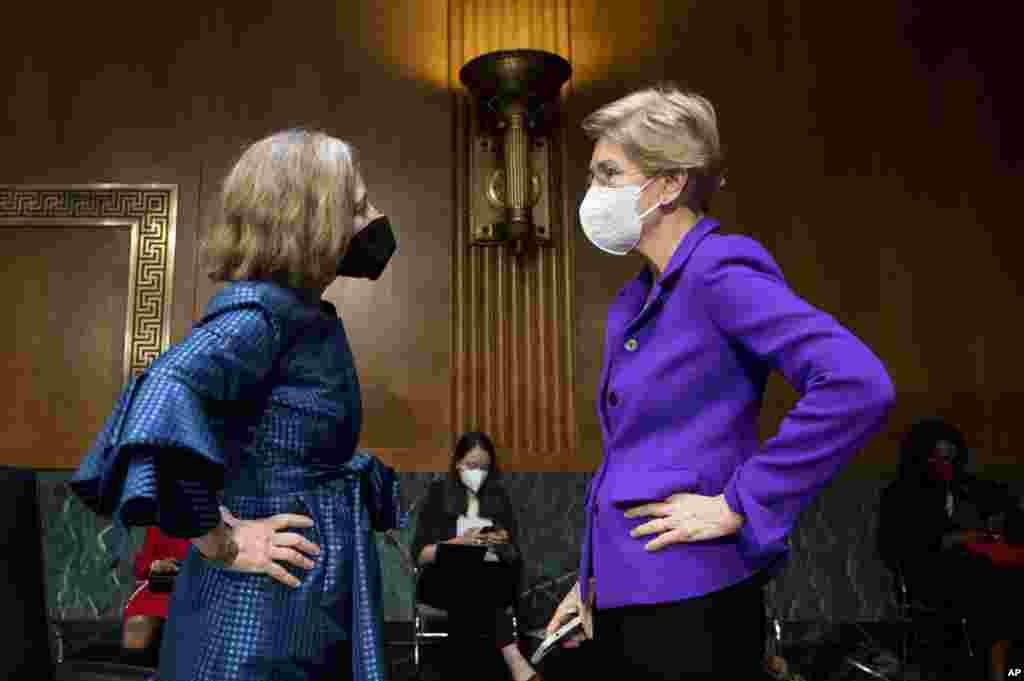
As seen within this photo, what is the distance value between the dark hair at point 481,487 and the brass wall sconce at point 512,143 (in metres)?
1.06

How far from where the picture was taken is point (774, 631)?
173 inches

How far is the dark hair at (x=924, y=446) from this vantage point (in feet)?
16.0

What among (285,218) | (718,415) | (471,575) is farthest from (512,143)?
(718,415)

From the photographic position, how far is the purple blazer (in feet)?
4.34

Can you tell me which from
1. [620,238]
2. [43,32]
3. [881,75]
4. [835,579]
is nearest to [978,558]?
[835,579]

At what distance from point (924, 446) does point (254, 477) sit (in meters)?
4.20

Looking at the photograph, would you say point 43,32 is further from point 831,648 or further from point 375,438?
point 831,648

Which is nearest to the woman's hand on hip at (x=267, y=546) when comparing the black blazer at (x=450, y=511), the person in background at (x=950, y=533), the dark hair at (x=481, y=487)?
the black blazer at (x=450, y=511)

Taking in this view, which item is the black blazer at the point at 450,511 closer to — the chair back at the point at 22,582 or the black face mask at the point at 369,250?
the chair back at the point at 22,582

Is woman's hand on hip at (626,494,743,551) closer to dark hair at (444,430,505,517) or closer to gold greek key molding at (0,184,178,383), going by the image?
dark hair at (444,430,505,517)

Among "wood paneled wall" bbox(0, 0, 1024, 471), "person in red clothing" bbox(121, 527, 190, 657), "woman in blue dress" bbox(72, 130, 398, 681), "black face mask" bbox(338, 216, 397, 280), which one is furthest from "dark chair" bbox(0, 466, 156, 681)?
"wood paneled wall" bbox(0, 0, 1024, 471)

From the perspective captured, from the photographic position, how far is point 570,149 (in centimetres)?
545

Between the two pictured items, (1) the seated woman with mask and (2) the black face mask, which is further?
(1) the seated woman with mask

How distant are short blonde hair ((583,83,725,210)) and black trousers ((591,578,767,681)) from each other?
61 cm
